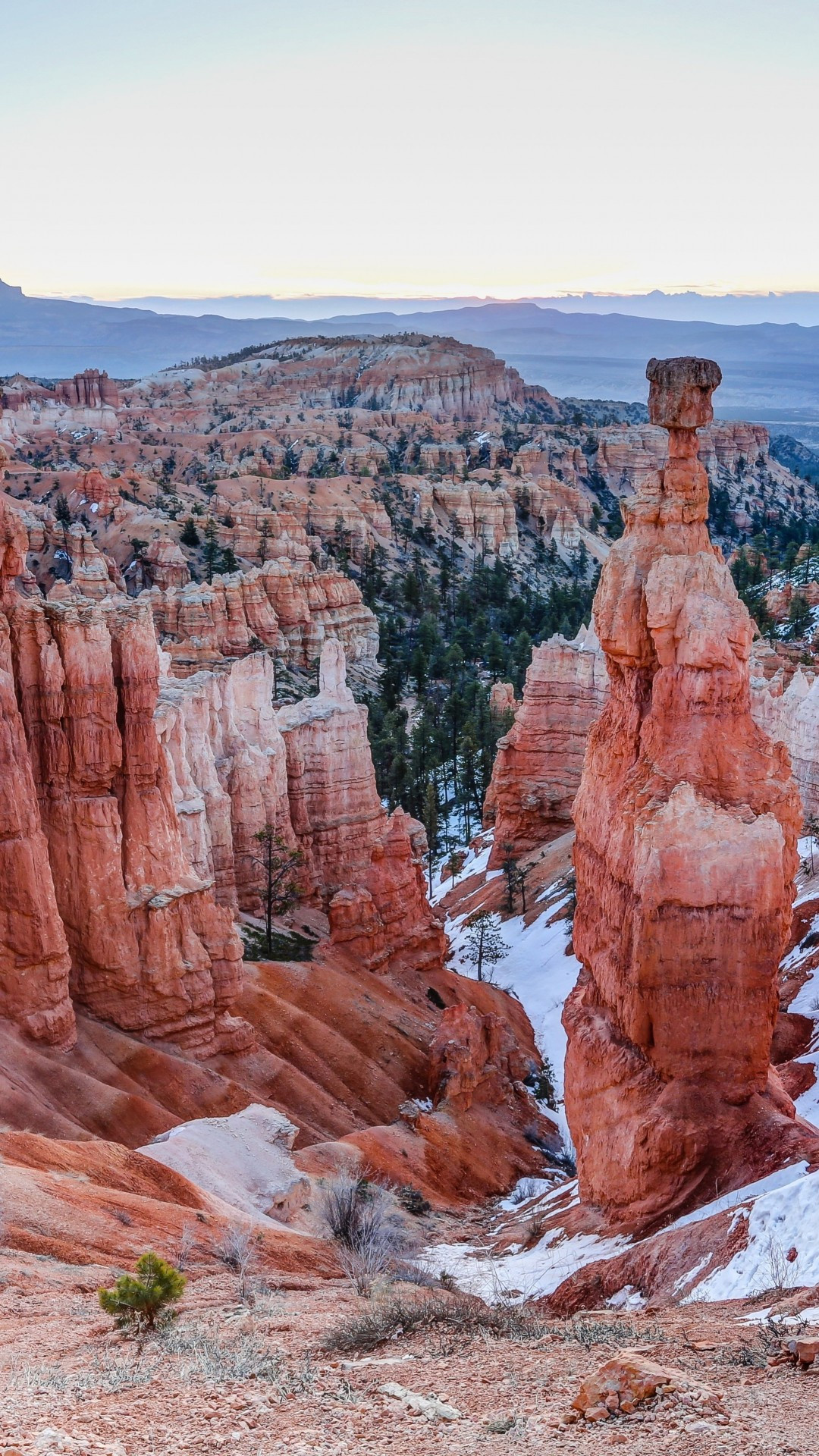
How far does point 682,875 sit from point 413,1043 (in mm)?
16962

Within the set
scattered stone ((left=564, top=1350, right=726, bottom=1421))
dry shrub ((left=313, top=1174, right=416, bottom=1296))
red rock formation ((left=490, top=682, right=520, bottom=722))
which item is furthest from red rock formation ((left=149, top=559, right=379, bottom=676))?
scattered stone ((left=564, top=1350, right=726, bottom=1421))

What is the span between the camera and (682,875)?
18922mm

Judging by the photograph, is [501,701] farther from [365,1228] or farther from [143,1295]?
[143,1295]

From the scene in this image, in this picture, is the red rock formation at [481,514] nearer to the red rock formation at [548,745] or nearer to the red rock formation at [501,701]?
the red rock formation at [501,701]

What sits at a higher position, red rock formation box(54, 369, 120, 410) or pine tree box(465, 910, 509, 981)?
red rock formation box(54, 369, 120, 410)

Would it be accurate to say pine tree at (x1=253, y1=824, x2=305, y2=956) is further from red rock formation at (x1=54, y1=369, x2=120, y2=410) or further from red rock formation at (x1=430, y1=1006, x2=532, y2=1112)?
red rock formation at (x1=54, y1=369, x2=120, y2=410)

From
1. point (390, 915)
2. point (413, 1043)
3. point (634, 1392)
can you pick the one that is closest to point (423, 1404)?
point (634, 1392)

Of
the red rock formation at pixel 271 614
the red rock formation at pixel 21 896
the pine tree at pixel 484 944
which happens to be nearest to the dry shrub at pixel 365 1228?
the red rock formation at pixel 21 896

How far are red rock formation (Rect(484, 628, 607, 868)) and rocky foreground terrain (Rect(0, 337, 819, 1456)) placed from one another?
0.16 metres

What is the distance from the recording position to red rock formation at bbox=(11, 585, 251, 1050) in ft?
84.0

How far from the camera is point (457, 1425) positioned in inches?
395

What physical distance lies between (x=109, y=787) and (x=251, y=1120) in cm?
742

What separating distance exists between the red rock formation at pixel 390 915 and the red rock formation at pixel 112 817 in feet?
34.8

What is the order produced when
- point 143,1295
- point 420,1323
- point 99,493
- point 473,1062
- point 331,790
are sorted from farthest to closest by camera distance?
point 99,493 → point 331,790 → point 473,1062 → point 420,1323 → point 143,1295
